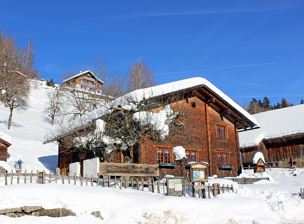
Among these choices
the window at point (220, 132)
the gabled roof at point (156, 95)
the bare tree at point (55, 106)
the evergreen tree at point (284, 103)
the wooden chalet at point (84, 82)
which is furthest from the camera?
the evergreen tree at point (284, 103)

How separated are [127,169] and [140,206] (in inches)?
293

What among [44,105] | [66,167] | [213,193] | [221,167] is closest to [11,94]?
[44,105]

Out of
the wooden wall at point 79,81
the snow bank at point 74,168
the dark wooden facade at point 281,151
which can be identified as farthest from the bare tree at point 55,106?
the snow bank at point 74,168

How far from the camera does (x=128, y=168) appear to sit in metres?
22.6

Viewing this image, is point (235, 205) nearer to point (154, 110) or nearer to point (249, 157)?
point (154, 110)

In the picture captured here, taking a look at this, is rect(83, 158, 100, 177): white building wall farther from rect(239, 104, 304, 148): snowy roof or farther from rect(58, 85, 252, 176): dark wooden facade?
rect(239, 104, 304, 148): snowy roof

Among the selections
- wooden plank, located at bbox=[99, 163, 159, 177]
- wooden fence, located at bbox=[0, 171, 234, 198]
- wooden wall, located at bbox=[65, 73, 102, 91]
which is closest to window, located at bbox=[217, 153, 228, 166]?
wooden plank, located at bbox=[99, 163, 159, 177]

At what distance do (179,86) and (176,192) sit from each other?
11.2m

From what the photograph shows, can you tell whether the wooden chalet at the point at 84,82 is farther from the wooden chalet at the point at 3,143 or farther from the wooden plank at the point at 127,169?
the wooden plank at the point at 127,169

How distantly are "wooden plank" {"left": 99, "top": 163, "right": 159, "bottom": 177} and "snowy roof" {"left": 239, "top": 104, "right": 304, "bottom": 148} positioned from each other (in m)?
25.4

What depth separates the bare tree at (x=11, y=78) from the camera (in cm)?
6012

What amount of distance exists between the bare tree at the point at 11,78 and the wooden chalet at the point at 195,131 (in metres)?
28.9

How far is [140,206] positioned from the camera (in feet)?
49.7

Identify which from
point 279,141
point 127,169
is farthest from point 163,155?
point 279,141
